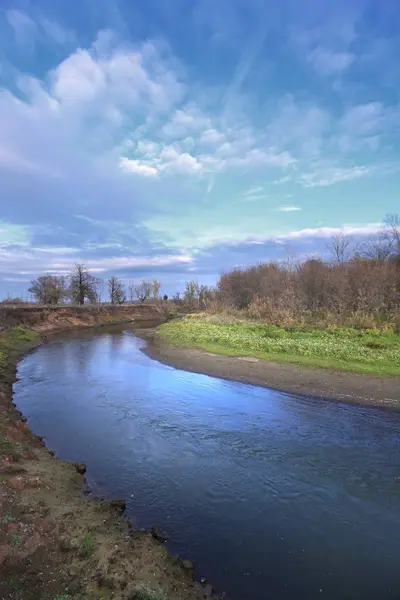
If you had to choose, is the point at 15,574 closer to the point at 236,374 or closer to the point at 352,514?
the point at 352,514

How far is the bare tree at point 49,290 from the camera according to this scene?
85.6m

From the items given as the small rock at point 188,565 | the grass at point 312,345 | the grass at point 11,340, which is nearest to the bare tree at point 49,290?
the grass at point 11,340

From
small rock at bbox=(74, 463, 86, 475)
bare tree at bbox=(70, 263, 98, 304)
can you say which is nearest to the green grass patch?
small rock at bbox=(74, 463, 86, 475)

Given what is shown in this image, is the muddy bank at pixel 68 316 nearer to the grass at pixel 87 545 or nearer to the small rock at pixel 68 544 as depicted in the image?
the small rock at pixel 68 544

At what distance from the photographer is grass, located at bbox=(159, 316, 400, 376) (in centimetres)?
2130

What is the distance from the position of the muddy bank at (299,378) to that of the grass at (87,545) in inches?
514

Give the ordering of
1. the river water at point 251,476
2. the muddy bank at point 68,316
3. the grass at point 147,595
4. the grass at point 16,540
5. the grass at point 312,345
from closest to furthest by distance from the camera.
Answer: the grass at point 147,595 → the grass at point 16,540 → the river water at point 251,476 → the grass at point 312,345 → the muddy bank at point 68,316

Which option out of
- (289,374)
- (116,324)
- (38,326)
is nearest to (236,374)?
(289,374)

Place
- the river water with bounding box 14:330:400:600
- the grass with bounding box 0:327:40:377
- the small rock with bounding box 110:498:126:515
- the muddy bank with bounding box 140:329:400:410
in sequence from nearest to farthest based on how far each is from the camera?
the river water with bounding box 14:330:400:600 → the small rock with bounding box 110:498:126:515 → the muddy bank with bounding box 140:329:400:410 → the grass with bounding box 0:327:40:377

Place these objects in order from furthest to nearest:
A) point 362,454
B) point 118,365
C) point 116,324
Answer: point 116,324 → point 118,365 → point 362,454

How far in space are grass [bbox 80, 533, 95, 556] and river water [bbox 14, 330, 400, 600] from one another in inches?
59.8

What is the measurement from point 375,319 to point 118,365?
21.5 m

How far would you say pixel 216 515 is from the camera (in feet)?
26.9

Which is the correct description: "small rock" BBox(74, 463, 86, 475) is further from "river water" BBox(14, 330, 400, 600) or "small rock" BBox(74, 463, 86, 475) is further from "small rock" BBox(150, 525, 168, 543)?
"small rock" BBox(150, 525, 168, 543)
